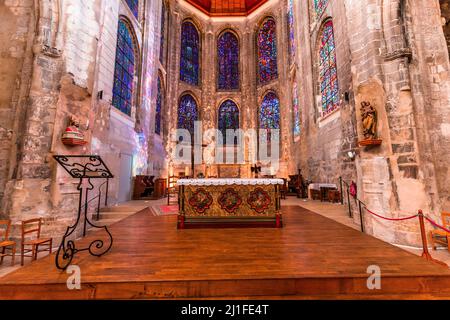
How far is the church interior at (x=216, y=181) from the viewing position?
7.86ft

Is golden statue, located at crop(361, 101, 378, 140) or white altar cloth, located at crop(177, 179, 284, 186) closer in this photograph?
golden statue, located at crop(361, 101, 378, 140)

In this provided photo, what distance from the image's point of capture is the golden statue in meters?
4.52

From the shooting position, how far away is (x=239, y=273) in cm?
244

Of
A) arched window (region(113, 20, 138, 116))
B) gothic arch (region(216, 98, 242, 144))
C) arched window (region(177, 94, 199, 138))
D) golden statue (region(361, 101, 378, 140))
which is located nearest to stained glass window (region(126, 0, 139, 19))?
arched window (region(113, 20, 138, 116))

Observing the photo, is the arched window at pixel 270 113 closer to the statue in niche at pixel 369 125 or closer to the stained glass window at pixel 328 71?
the stained glass window at pixel 328 71

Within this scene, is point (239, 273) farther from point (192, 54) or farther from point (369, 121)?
point (192, 54)

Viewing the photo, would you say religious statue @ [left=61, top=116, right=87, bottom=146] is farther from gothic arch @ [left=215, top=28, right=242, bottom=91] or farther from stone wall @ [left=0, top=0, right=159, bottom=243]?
gothic arch @ [left=215, top=28, right=242, bottom=91]

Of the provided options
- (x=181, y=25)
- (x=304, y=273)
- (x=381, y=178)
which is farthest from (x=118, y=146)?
(x=181, y=25)

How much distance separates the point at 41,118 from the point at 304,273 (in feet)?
19.5

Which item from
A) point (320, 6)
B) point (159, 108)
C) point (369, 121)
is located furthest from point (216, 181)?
point (320, 6)

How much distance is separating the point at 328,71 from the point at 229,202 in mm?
8217

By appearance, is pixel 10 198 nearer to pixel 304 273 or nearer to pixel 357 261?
pixel 304 273

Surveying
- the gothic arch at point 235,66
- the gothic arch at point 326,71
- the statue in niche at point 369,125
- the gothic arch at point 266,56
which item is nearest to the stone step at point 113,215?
the statue in niche at point 369,125

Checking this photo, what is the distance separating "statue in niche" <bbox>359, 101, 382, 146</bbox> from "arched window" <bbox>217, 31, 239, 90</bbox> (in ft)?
46.7
